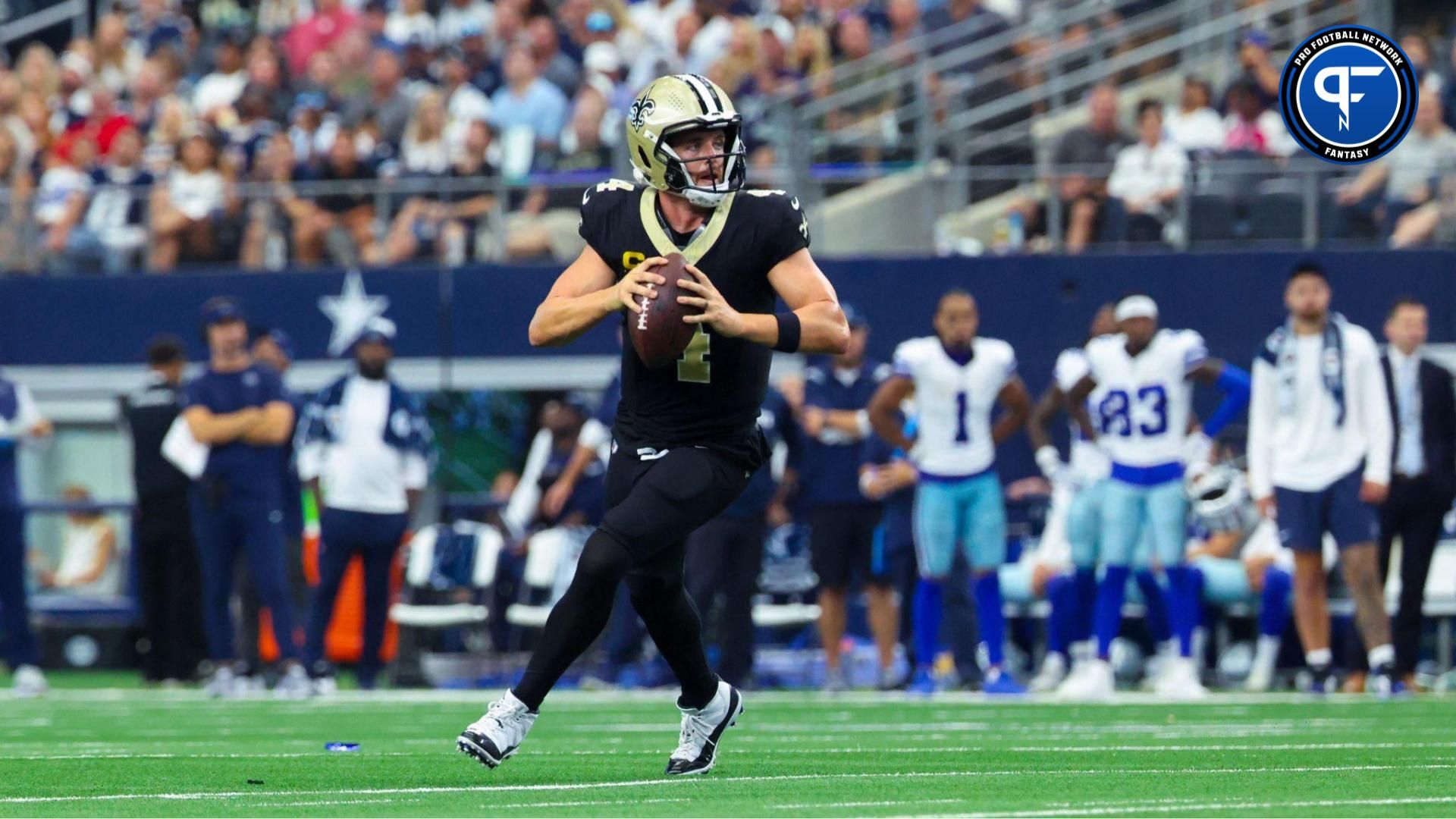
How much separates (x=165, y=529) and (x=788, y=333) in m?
9.18

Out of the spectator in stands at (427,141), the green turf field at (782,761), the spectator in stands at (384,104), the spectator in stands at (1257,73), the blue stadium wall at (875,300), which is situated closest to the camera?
the green turf field at (782,761)

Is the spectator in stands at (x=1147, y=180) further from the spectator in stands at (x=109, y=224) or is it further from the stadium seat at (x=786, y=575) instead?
the spectator in stands at (x=109, y=224)

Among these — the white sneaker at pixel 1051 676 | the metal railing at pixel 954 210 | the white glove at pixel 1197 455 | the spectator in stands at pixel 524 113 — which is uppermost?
the spectator in stands at pixel 524 113

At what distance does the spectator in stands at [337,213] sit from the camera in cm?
1811

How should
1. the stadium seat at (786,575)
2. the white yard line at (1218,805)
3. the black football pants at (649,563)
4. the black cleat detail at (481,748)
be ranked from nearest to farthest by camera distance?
the white yard line at (1218,805), the black cleat detail at (481,748), the black football pants at (649,563), the stadium seat at (786,575)

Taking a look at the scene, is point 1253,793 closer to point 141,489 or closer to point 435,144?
point 141,489

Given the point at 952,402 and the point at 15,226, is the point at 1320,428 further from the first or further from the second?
the point at 15,226

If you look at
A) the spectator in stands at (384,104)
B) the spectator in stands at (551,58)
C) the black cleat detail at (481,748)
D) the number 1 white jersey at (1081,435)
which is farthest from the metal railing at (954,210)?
the black cleat detail at (481,748)

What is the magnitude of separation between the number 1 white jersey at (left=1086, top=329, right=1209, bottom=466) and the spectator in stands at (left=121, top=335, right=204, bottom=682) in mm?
5677

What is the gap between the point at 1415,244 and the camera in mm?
15758

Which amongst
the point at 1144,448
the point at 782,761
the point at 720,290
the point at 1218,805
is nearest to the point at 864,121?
the point at 1144,448

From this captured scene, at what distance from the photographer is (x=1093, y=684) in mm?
12367

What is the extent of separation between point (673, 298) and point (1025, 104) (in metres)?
10.5

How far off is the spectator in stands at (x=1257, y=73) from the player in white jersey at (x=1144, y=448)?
145 inches
